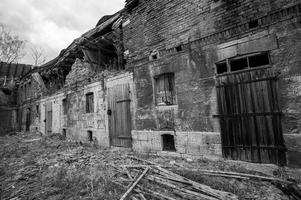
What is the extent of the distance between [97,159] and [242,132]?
5.57 metres

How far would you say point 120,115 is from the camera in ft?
27.8

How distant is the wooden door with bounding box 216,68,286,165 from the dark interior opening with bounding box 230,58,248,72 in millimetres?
272

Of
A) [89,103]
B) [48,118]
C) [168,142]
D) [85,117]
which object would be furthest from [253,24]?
[48,118]

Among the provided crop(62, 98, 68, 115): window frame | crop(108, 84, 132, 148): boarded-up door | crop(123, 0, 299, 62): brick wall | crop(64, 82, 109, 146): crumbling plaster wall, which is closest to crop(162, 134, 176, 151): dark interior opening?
crop(108, 84, 132, 148): boarded-up door

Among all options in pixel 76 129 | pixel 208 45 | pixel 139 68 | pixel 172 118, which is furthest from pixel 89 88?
pixel 208 45

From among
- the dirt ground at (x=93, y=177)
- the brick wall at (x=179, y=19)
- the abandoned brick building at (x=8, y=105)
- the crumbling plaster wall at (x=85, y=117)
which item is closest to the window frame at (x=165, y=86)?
the brick wall at (x=179, y=19)

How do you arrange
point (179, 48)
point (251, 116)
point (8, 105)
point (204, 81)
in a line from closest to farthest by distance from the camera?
1. point (251, 116)
2. point (204, 81)
3. point (179, 48)
4. point (8, 105)

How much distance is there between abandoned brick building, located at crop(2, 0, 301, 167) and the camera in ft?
15.0

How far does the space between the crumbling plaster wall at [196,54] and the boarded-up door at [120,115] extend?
0.64m

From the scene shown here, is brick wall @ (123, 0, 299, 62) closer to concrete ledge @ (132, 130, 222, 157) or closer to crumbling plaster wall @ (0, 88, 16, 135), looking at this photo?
concrete ledge @ (132, 130, 222, 157)

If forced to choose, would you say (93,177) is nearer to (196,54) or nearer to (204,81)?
(204,81)

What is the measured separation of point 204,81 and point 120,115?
14.9ft

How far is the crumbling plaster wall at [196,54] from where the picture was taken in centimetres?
449

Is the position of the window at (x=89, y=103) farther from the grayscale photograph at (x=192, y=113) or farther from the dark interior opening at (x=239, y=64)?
the dark interior opening at (x=239, y=64)
